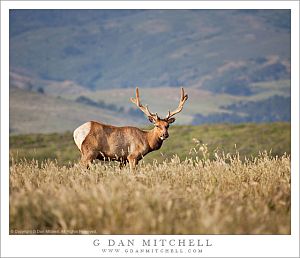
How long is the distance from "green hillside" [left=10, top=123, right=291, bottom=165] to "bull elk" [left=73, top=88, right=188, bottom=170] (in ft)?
96.6

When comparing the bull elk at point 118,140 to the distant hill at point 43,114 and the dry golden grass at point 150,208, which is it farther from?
the distant hill at point 43,114

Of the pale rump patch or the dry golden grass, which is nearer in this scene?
the dry golden grass

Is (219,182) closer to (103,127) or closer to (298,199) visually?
(298,199)

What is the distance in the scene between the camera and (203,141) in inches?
2073

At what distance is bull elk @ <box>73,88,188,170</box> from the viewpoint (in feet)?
54.1

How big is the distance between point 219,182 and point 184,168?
1.41 meters

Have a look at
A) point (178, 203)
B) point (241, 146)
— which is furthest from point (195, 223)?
point (241, 146)

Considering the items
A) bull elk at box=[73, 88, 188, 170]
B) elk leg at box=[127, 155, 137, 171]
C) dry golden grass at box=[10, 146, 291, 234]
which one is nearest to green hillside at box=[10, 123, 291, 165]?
bull elk at box=[73, 88, 188, 170]

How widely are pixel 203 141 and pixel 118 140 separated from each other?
3592 centimetres

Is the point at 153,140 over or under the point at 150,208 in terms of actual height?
over

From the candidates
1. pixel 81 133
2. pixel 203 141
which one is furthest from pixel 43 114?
pixel 81 133

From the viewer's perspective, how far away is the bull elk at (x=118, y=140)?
16.5 meters

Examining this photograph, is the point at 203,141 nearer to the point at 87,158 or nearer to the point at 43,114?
the point at 87,158

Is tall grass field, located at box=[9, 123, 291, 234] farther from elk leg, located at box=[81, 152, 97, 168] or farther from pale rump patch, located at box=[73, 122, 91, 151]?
pale rump patch, located at box=[73, 122, 91, 151]
